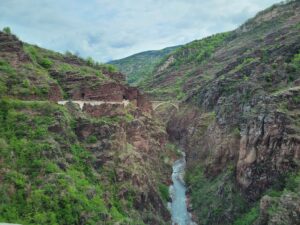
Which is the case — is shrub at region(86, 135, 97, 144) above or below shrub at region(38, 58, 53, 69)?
below

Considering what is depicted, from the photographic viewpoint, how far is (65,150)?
39719 millimetres

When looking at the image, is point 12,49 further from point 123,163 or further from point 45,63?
point 123,163

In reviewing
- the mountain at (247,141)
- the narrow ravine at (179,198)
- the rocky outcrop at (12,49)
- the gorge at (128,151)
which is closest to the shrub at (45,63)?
the gorge at (128,151)

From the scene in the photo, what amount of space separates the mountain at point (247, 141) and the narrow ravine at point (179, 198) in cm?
147

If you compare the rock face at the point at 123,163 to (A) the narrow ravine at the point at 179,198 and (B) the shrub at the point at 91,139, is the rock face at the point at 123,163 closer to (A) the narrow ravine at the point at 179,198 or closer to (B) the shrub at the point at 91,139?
(B) the shrub at the point at 91,139

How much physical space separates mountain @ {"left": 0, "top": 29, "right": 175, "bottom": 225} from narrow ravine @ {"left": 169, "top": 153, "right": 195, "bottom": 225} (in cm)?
271

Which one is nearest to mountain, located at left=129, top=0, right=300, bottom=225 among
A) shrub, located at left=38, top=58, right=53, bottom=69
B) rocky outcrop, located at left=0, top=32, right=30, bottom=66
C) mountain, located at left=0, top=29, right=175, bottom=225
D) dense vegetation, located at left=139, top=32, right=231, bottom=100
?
mountain, located at left=0, top=29, right=175, bottom=225

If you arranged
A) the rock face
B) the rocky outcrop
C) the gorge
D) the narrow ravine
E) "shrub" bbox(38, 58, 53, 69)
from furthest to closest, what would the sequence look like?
1. the narrow ravine
2. "shrub" bbox(38, 58, 53, 69)
3. the rocky outcrop
4. the rock face
5. the gorge

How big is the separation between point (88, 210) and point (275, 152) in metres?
22.8

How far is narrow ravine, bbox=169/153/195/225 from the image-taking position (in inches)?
2183

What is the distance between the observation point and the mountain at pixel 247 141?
43.3 metres

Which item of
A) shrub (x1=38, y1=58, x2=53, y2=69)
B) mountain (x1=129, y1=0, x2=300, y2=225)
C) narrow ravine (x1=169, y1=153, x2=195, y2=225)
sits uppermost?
shrub (x1=38, y1=58, x2=53, y2=69)

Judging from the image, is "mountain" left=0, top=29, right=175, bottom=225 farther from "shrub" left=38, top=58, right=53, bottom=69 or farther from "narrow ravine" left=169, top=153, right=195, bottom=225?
"narrow ravine" left=169, top=153, right=195, bottom=225

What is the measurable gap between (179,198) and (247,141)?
17500mm
